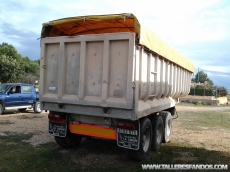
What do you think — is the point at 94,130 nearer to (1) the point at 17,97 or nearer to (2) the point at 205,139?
(2) the point at 205,139

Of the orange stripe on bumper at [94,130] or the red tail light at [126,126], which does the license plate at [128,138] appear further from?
the orange stripe on bumper at [94,130]

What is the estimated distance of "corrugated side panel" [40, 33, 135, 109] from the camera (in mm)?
4945

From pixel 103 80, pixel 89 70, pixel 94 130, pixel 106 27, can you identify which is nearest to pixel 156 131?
pixel 94 130

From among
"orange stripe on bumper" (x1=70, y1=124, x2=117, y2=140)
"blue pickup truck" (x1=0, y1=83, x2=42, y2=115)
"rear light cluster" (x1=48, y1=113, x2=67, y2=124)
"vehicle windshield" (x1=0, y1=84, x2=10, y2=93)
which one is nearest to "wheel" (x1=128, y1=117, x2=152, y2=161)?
"orange stripe on bumper" (x1=70, y1=124, x2=117, y2=140)

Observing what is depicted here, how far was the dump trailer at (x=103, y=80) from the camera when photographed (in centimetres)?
494

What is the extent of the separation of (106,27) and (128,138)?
2.83 m

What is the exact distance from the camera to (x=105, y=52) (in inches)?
200

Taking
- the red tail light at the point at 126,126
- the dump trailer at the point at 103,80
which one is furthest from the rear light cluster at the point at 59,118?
the red tail light at the point at 126,126

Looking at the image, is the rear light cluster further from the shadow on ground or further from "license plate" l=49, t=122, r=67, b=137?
the shadow on ground


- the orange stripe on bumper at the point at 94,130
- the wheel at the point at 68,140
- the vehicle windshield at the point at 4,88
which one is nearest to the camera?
the orange stripe on bumper at the point at 94,130

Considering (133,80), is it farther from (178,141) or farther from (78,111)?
(178,141)

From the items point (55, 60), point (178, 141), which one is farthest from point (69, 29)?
point (178, 141)

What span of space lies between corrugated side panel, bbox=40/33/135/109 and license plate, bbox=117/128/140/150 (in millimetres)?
628

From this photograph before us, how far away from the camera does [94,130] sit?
5.52 m
